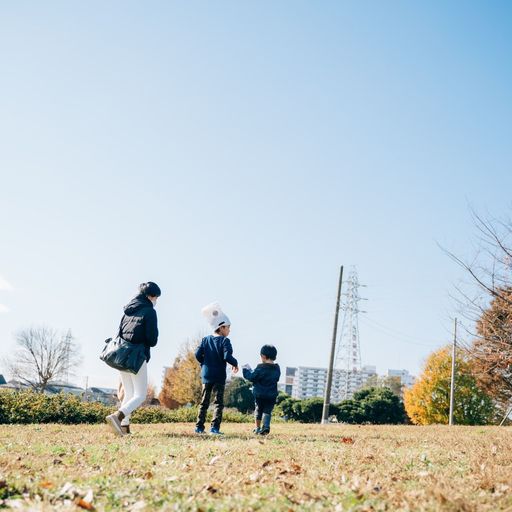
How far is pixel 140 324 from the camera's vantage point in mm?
6836

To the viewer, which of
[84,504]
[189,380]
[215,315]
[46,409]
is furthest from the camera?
[189,380]

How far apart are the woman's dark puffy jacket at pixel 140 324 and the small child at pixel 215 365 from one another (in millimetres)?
1375

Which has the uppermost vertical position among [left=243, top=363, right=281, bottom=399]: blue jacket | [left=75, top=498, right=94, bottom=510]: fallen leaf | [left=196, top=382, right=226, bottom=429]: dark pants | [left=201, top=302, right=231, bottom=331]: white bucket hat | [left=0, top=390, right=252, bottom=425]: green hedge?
[left=201, top=302, right=231, bottom=331]: white bucket hat

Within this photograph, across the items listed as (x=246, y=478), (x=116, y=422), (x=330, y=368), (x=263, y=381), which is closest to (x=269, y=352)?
(x=263, y=381)

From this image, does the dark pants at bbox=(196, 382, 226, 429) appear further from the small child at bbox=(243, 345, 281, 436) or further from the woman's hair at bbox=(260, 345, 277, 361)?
the woman's hair at bbox=(260, 345, 277, 361)

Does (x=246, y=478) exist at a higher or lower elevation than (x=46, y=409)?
higher

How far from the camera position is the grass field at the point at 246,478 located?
3041 millimetres

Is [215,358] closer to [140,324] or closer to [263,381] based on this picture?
[263,381]

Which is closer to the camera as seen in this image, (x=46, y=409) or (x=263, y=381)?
(x=263, y=381)

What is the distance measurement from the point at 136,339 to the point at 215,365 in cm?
173

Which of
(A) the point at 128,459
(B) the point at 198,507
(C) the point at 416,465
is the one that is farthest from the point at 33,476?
(C) the point at 416,465

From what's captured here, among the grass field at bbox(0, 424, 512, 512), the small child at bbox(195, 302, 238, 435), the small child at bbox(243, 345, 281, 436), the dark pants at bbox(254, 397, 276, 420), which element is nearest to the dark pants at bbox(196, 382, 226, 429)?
the small child at bbox(195, 302, 238, 435)

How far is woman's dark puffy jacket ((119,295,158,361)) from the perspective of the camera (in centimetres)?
682

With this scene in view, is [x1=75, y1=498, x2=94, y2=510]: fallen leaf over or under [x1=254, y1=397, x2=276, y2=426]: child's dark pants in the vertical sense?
under
